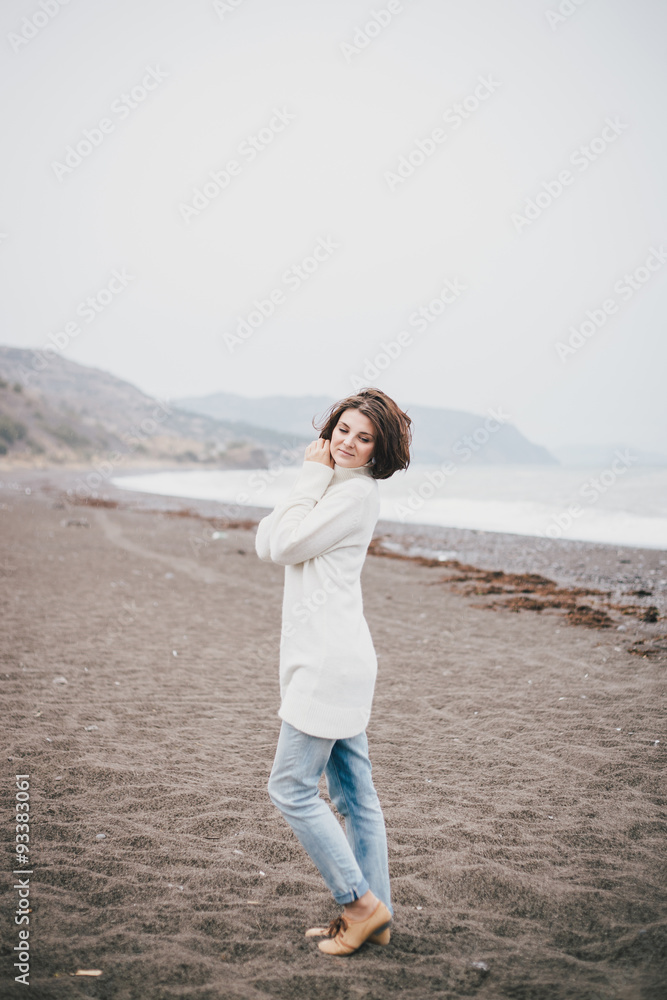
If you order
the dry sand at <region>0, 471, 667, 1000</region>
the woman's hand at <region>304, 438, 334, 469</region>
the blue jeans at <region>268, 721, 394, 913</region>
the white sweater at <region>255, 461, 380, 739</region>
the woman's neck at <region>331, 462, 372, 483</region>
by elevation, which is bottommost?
the dry sand at <region>0, 471, 667, 1000</region>

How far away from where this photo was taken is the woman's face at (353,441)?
236 cm

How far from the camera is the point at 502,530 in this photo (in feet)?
67.7

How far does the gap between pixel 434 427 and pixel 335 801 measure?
9432 cm

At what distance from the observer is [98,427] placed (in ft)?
237

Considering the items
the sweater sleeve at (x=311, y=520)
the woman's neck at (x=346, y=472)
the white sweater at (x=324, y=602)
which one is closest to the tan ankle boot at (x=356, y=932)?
the white sweater at (x=324, y=602)

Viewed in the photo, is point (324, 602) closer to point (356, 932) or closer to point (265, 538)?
point (265, 538)

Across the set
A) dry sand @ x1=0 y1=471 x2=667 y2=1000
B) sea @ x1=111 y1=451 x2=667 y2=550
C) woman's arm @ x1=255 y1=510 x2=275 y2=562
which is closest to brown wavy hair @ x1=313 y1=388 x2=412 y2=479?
woman's arm @ x1=255 y1=510 x2=275 y2=562

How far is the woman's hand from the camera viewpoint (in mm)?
2373

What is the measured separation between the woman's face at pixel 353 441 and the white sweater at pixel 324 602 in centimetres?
6

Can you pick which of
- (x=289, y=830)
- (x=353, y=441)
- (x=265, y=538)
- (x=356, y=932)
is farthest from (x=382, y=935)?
(x=353, y=441)

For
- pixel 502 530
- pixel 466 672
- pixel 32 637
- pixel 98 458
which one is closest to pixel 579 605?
pixel 466 672

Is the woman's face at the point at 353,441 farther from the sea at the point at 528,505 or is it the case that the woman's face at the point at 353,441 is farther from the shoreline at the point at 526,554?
the sea at the point at 528,505

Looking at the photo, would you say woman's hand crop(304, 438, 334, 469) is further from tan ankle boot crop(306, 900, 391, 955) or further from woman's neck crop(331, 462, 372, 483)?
tan ankle boot crop(306, 900, 391, 955)

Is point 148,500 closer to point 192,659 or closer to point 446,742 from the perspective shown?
point 192,659
